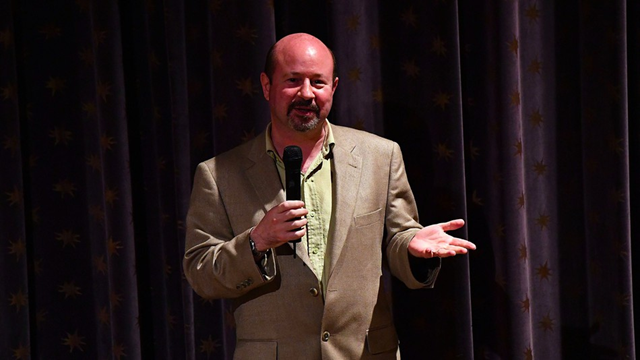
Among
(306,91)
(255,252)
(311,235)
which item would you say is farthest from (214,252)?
(306,91)

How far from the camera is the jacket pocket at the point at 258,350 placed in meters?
1.87

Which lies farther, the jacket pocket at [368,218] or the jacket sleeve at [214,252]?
the jacket pocket at [368,218]

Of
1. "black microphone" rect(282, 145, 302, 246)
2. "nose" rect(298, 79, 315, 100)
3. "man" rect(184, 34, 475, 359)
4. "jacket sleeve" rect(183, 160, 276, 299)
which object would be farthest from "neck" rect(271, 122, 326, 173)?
"black microphone" rect(282, 145, 302, 246)

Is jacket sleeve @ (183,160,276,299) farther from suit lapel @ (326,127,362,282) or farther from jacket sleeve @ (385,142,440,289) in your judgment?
jacket sleeve @ (385,142,440,289)

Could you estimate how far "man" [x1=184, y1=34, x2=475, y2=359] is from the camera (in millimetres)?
1857

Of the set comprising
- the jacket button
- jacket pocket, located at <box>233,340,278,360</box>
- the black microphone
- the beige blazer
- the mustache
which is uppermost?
the mustache

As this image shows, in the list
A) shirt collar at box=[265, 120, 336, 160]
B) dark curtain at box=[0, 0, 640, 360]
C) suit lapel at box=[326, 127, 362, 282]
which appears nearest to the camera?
suit lapel at box=[326, 127, 362, 282]

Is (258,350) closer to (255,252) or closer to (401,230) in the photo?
(255,252)

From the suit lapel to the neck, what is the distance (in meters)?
0.05

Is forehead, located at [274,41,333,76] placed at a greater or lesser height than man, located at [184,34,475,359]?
greater

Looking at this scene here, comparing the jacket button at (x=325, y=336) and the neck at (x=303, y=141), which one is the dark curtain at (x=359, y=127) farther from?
the jacket button at (x=325, y=336)

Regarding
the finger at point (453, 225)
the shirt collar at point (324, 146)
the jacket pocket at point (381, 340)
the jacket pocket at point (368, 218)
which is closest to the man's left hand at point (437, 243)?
the finger at point (453, 225)

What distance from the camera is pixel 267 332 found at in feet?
6.21

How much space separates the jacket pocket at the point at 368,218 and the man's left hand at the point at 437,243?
12 cm
